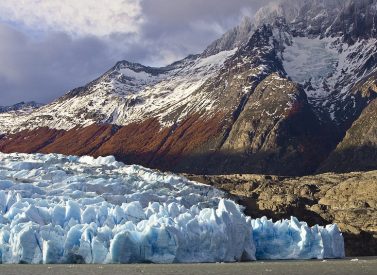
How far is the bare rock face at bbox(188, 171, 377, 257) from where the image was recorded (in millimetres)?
65062

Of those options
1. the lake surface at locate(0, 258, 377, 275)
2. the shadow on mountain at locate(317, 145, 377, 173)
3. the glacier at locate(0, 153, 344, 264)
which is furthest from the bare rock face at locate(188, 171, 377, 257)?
the shadow on mountain at locate(317, 145, 377, 173)

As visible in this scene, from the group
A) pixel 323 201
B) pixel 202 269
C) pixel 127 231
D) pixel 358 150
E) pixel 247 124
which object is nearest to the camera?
pixel 202 269

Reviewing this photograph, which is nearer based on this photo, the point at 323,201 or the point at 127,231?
the point at 127,231

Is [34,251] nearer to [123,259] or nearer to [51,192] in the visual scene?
[123,259]

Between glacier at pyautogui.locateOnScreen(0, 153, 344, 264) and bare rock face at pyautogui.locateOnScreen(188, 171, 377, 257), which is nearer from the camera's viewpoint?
glacier at pyautogui.locateOnScreen(0, 153, 344, 264)

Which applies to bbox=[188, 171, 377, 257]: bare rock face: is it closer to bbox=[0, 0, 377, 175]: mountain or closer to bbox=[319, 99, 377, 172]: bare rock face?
bbox=[319, 99, 377, 172]: bare rock face

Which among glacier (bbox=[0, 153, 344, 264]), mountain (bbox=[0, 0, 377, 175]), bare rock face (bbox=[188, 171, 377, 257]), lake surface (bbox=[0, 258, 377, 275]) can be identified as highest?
mountain (bbox=[0, 0, 377, 175])

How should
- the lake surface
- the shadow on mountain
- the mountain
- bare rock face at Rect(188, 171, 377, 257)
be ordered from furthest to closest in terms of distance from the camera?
the mountain < the shadow on mountain < bare rock face at Rect(188, 171, 377, 257) < the lake surface

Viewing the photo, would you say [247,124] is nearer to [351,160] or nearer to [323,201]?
[351,160]

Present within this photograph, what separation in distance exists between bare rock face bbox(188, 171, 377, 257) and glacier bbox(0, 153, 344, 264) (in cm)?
1369

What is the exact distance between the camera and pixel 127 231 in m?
40.9

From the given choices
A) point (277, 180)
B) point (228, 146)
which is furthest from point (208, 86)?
point (277, 180)

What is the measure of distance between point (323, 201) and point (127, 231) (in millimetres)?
42129

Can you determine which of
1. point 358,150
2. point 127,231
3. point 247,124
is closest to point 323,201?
point 127,231
